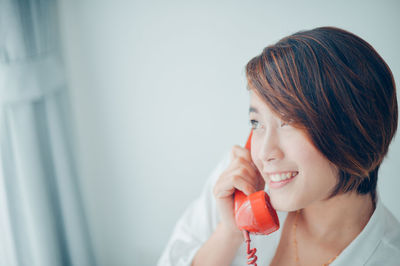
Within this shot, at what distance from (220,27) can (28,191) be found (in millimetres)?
1026

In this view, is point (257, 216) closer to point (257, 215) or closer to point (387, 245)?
point (257, 215)

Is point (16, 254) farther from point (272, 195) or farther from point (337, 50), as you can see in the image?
point (337, 50)

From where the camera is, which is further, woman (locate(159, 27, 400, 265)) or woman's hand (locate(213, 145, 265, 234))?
woman's hand (locate(213, 145, 265, 234))

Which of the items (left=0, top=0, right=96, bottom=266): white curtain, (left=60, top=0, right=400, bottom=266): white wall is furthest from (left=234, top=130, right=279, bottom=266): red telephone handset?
(left=0, top=0, right=96, bottom=266): white curtain

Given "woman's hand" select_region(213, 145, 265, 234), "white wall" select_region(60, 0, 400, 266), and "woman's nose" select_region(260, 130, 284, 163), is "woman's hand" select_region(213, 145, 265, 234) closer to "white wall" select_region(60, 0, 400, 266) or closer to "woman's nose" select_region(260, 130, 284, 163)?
"woman's nose" select_region(260, 130, 284, 163)

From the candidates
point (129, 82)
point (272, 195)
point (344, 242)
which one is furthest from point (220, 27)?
point (344, 242)

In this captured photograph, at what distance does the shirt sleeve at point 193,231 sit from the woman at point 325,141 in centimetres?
16

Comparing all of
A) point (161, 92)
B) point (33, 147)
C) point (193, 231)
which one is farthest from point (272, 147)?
point (33, 147)

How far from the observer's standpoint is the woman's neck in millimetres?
948

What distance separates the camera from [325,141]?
77 centimetres

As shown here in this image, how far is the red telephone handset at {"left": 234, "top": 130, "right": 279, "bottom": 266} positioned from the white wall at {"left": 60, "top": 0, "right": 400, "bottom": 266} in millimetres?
542

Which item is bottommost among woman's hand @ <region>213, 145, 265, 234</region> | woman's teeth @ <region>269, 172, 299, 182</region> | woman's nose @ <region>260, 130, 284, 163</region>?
woman's hand @ <region>213, 145, 265, 234</region>

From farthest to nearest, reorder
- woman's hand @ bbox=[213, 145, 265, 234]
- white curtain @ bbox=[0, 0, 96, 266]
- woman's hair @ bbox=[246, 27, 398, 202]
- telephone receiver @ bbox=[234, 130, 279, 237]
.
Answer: white curtain @ bbox=[0, 0, 96, 266] → woman's hand @ bbox=[213, 145, 265, 234] → telephone receiver @ bbox=[234, 130, 279, 237] → woman's hair @ bbox=[246, 27, 398, 202]

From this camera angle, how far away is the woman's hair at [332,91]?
74cm
